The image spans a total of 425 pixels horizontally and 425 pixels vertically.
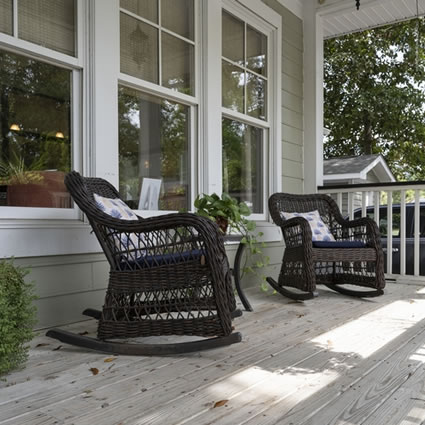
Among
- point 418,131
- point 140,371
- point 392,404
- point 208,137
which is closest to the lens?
point 392,404

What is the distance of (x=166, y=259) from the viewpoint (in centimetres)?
226

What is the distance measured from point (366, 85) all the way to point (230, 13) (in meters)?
10.3

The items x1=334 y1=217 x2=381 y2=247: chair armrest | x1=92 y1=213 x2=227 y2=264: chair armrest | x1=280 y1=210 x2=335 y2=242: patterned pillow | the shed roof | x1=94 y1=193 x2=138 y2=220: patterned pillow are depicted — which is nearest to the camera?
x1=92 y1=213 x2=227 y2=264: chair armrest

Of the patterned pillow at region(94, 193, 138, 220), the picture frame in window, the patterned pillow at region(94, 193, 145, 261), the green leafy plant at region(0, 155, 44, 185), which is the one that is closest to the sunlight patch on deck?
the patterned pillow at region(94, 193, 145, 261)

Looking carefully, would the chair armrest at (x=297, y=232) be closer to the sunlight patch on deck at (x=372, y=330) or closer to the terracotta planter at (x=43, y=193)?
the sunlight patch on deck at (x=372, y=330)

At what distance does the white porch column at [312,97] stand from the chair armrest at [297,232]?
4.92 feet

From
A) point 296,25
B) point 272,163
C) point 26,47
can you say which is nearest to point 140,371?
point 26,47

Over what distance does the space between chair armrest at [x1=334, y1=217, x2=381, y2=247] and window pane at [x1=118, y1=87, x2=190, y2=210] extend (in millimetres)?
1504

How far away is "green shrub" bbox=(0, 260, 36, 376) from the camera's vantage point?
1852 millimetres

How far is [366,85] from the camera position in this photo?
535 inches

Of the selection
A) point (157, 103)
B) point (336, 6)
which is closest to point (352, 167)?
point (336, 6)

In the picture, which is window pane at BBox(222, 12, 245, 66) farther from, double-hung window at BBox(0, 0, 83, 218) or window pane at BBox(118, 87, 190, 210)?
double-hung window at BBox(0, 0, 83, 218)

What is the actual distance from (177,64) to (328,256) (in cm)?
196

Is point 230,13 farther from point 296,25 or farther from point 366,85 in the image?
point 366,85
